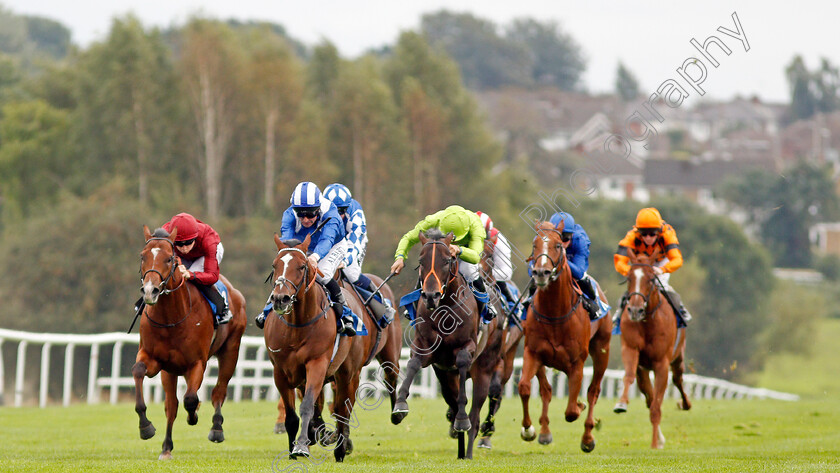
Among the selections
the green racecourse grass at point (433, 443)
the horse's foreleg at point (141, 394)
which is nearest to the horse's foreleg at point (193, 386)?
the horse's foreleg at point (141, 394)

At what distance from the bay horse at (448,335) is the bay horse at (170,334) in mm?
1794

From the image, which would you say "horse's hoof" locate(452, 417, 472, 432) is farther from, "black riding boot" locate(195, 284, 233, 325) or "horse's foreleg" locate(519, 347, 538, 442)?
"black riding boot" locate(195, 284, 233, 325)

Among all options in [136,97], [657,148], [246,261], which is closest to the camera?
[246,261]

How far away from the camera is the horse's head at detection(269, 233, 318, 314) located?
892 cm

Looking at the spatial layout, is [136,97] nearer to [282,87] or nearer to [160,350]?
[282,87]

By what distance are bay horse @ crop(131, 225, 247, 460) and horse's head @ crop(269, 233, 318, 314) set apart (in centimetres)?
104

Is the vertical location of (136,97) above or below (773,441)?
above

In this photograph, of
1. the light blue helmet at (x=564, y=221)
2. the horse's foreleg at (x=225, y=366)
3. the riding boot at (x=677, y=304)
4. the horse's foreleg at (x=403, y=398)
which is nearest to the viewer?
the horse's foreleg at (x=403, y=398)

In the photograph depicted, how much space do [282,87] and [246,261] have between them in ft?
24.3

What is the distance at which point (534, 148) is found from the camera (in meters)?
88.7

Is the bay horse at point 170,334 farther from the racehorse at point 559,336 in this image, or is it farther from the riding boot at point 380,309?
the racehorse at point 559,336

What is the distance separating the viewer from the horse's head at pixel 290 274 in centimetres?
892

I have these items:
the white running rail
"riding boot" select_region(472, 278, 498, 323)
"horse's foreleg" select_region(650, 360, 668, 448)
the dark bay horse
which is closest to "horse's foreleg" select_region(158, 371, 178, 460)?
the dark bay horse

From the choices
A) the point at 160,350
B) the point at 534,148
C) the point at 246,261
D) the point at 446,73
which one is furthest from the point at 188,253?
the point at 534,148
